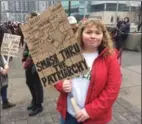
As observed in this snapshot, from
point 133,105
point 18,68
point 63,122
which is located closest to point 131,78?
point 133,105

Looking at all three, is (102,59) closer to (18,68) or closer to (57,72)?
(57,72)

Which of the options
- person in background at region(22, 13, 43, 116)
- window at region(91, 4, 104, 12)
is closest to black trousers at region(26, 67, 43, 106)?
person in background at region(22, 13, 43, 116)

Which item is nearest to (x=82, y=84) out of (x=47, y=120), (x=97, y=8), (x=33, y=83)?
(x=47, y=120)

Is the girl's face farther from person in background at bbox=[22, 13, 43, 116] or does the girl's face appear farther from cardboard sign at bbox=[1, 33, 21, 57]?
person in background at bbox=[22, 13, 43, 116]

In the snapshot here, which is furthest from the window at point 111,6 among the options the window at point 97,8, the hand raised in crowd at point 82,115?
the hand raised in crowd at point 82,115

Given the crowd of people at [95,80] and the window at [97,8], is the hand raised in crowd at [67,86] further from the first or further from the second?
the window at [97,8]

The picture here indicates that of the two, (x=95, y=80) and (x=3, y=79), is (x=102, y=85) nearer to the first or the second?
(x=95, y=80)

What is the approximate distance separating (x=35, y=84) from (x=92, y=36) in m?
2.46

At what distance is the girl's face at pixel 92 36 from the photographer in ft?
7.79

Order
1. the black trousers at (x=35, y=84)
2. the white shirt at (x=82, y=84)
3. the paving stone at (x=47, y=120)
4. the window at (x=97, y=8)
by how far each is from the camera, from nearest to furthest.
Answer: the white shirt at (x=82, y=84)
the paving stone at (x=47, y=120)
the black trousers at (x=35, y=84)
the window at (x=97, y=8)

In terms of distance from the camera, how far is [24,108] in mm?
4961

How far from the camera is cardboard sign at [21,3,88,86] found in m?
2.29

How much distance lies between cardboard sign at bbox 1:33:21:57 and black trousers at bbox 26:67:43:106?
473 millimetres

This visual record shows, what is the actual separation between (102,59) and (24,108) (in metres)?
2.91
